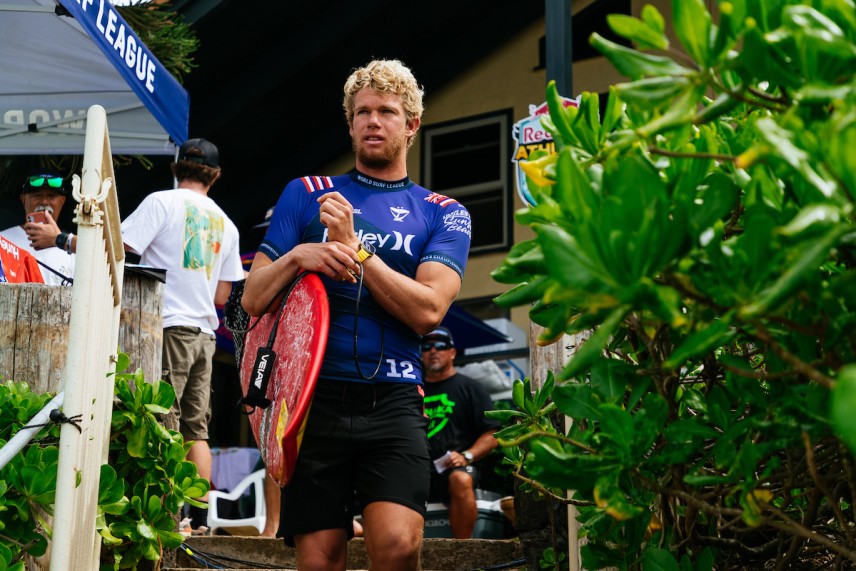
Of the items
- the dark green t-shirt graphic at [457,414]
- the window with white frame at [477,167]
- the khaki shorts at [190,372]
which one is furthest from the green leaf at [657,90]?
the window with white frame at [477,167]

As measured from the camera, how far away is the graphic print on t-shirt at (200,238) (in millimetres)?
5688

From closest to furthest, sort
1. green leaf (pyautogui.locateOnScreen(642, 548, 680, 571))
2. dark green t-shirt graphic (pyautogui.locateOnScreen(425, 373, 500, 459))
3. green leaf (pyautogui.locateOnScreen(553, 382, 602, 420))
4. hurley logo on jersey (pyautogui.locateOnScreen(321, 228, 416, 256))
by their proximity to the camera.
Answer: green leaf (pyautogui.locateOnScreen(553, 382, 602, 420)) < green leaf (pyautogui.locateOnScreen(642, 548, 680, 571)) < hurley logo on jersey (pyautogui.locateOnScreen(321, 228, 416, 256)) < dark green t-shirt graphic (pyautogui.locateOnScreen(425, 373, 500, 459))

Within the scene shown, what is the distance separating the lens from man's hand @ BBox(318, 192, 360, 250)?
10.3ft

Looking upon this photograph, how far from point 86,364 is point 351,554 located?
8.93 feet

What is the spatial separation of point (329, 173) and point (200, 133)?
230cm

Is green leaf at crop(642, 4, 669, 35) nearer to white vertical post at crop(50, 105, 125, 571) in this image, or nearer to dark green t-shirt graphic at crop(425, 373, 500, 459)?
white vertical post at crop(50, 105, 125, 571)

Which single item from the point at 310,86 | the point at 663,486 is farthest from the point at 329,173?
the point at 663,486

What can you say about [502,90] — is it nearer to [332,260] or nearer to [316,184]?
[316,184]

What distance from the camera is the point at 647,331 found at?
1877 mm

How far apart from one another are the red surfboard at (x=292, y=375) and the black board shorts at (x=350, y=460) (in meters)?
0.09

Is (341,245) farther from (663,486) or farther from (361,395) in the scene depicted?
(663,486)

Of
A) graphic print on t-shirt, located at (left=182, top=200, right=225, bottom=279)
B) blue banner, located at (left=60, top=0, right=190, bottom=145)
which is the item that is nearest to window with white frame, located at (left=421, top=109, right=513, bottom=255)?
blue banner, located at (left=60, top=0, right=190, bottom=145)

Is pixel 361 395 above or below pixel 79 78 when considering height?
below

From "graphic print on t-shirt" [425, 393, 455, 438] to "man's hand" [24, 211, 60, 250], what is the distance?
9.44ft
